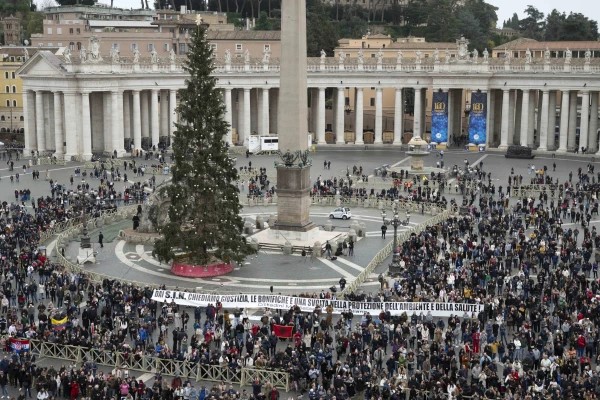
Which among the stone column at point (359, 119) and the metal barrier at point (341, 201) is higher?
the stone column at point (359, 119)

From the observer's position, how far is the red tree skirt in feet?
147

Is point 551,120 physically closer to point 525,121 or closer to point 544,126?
point 544,126

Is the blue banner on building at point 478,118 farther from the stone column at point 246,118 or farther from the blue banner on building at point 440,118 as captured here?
the stone column at point 246,118

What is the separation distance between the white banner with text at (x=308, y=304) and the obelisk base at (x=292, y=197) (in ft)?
41.9

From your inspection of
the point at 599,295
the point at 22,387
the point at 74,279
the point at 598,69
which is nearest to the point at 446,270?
→ the point at 599,295

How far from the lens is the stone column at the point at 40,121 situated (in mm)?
88562

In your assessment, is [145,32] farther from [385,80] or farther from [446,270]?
[446,270]

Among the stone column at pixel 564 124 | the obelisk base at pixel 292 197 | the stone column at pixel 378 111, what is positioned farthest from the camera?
the stone column at pixel 378 111

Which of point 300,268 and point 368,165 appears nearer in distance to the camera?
point 300,268

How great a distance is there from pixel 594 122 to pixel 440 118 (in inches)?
602

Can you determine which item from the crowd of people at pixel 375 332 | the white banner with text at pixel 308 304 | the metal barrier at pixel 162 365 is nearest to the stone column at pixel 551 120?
the crowd of people at pixel 375 332

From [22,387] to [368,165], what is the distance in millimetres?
56038

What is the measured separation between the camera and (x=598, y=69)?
288 ft

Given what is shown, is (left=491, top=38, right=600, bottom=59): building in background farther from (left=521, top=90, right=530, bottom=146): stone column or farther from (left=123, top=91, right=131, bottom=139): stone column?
(left=123, top=91, right=131, bottom=139): stone column
